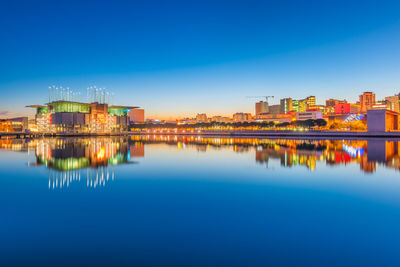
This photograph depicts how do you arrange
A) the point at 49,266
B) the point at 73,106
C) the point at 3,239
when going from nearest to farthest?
the point at 49,266
the point at 3,239
the point at 73,106

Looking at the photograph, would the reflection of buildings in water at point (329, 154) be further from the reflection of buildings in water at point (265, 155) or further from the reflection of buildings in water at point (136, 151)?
the reflection of buildings in water at point (136, 151)

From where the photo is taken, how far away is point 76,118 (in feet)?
280

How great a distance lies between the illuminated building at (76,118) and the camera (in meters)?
84.4

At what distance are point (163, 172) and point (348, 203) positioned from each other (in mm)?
8362

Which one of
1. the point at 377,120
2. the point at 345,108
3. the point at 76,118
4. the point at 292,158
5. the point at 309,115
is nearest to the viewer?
the point at 292,158

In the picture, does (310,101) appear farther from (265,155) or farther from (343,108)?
(265,155)

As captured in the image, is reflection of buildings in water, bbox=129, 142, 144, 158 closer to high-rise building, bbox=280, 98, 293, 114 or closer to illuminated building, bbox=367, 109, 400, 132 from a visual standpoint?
illuminated building, bbox=367, 109, 400, 132

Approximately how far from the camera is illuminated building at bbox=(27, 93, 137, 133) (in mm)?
84438

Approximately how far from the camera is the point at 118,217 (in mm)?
6363

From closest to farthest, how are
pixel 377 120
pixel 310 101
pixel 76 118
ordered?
pixel 377 120 < pixel 76 118 < pixel 310 101

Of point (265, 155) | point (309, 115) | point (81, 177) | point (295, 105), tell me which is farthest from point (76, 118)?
point (295, 105)

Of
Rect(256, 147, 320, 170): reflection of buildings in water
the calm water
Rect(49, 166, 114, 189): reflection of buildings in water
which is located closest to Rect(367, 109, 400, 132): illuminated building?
Rect(256, 147, 320, 170): reflection of buildings in water

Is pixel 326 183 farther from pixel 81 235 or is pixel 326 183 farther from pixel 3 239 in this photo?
pixel 3 239

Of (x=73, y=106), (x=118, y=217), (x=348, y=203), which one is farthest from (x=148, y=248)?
(x=73, y=106)
